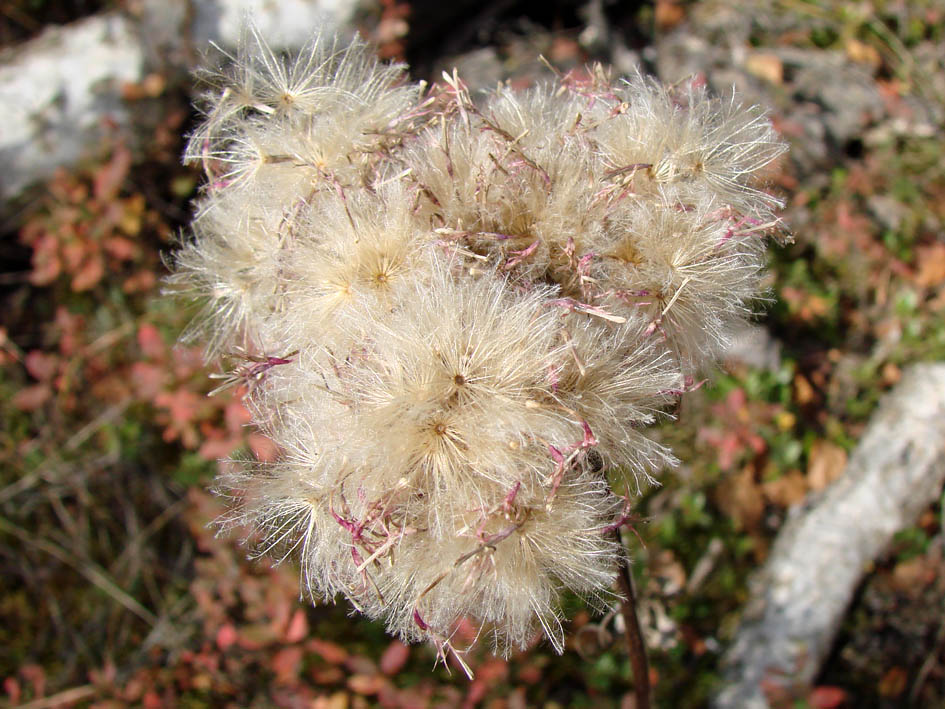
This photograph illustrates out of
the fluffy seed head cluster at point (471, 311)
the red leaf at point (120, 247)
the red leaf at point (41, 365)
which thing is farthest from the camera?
the red leaf at point (120, 247)

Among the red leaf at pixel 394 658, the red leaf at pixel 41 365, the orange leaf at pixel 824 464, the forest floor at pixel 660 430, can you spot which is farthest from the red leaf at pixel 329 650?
the orange leaf at pixel 824 464

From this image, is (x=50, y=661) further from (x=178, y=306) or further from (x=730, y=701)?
(x=730, y=701)

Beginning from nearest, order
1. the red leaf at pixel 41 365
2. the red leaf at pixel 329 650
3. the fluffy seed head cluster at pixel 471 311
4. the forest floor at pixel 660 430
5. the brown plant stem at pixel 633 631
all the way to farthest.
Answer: the fluffy seed head cluster at pixel 471 311
the brown plant stem at pixel 633 631
the red leaf at pixel 329 650
the forest floor at pixel 660 430
the red leaf at pixel 41 365

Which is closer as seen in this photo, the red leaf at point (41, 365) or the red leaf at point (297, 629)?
the red leaf at point (297, 629)

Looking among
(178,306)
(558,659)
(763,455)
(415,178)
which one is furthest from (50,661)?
(763,455)

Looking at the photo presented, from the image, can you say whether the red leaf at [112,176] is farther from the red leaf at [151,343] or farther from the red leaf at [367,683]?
the red leaf at [367,683]

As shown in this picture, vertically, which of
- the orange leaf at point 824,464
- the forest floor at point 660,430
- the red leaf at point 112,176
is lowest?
the orange leaf at point 824,464

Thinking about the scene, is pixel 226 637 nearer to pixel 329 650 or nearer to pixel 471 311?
pixel 329 650

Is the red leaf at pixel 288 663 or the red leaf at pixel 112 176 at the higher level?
the red leaf at pixel 112 176
